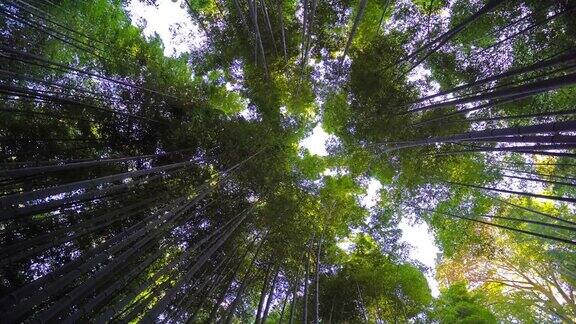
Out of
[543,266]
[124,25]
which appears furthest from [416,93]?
[124,25]

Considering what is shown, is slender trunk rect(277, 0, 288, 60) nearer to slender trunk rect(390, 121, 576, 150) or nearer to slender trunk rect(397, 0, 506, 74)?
slender trunk rect(397, 0, 506, 74)

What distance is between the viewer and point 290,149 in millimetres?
7559

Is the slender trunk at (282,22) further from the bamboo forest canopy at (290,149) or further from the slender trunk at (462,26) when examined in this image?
the slender trunk at (462,26)

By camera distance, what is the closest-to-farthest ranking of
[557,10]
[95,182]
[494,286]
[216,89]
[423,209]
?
1. [95,182]
2. [557,10]
3. [423,209]
4. [216,89]
5. [494,286]

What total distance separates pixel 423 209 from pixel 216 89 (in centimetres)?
451

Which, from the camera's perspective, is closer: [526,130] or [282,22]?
[526,130]

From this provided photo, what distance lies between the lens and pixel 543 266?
814 cm

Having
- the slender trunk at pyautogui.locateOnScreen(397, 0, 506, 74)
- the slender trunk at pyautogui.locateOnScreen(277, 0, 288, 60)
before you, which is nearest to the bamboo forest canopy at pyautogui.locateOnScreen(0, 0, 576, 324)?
the slender trunk at pyautogui.locateOnScreen(277, 0, 288, 60)

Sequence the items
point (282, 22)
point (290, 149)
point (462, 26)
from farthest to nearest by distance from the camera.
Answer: point (290, 149), point (282, 22), point (462, 26)

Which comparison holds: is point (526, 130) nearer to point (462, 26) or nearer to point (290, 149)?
point (462, 26)

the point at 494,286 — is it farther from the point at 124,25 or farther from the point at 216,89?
the point at 124,25

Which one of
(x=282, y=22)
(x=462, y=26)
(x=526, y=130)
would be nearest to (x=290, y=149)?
(x=282, y=22)

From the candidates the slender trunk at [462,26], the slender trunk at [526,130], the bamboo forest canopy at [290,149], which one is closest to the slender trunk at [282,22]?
the bamboo forest canopy at [290,149]

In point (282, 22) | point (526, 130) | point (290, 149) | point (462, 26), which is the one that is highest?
point (282, 22)
